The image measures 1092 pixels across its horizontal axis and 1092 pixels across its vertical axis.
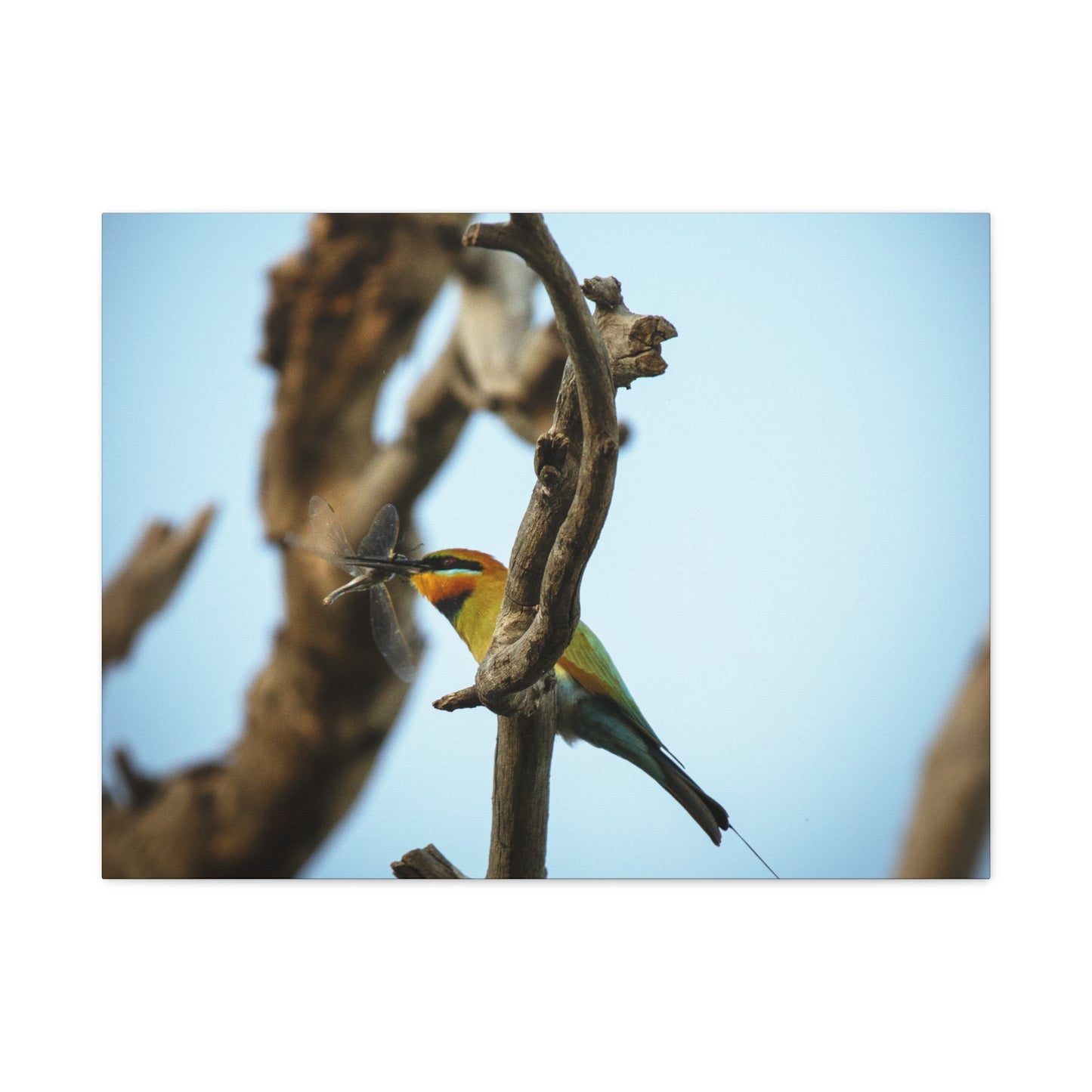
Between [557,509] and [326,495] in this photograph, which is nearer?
[557,509]

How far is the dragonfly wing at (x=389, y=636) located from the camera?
69.6 inches

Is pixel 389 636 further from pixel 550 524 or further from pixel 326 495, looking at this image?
pixel 550 524

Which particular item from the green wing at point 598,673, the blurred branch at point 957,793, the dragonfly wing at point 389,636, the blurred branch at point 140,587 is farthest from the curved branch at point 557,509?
the blurred branch at point 957,793

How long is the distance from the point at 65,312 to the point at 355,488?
571 millimetres

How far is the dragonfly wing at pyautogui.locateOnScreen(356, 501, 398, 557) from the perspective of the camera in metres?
→ 1.78

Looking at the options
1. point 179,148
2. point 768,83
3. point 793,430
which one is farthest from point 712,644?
point 179,148

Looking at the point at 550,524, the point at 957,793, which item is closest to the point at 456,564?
the point at 550,524

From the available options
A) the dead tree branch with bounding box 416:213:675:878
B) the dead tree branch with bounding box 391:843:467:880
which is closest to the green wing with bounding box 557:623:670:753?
the dead tree branch with bounding box 416:213:675:878

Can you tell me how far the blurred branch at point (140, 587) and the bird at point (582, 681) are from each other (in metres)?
0.39

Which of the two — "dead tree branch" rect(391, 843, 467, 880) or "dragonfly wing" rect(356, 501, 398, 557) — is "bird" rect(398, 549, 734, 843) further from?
"dead tree branch" rect(391, 843, 467, 880)

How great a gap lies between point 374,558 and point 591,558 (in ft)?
1.22

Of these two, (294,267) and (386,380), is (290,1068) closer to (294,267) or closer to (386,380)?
(386,380)

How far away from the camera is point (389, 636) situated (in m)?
1.77

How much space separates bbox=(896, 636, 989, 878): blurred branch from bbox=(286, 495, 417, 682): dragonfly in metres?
0.87
